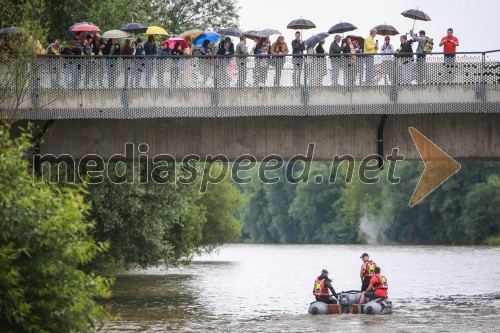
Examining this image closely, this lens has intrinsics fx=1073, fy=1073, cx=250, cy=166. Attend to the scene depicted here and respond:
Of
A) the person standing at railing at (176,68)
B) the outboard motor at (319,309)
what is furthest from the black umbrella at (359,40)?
the outboard motor at (319,309)

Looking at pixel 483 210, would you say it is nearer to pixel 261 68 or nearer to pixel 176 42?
pixel 176 42

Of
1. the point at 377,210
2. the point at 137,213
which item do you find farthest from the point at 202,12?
the point at 377,210

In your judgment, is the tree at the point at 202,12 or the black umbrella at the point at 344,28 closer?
the black umbrella at the point at 344,28

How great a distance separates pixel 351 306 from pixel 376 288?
0.99 metres

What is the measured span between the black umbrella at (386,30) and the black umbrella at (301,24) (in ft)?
6.58

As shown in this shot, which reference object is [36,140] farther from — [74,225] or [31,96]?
[74,225]

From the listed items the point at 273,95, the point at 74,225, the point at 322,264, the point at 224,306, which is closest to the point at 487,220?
the point at 322,264

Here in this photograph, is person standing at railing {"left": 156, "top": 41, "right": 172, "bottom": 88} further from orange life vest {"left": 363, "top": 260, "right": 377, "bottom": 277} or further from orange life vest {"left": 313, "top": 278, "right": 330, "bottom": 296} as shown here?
orange life vest {"left": 363, "top": 260, "right": 377, "bottom": 277}

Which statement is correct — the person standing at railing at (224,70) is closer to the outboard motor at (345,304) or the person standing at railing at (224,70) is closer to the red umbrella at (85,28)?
the red umbrella at (85,28)

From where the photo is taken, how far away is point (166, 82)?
28438 mm

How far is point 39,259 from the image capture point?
1634 centimetres

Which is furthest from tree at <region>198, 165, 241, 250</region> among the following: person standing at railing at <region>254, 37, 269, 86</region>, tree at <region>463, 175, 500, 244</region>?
person standing at railing at <region>254, 37, 269, 86</region>

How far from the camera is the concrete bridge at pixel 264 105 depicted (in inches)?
1093

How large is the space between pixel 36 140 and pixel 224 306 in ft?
40.0
